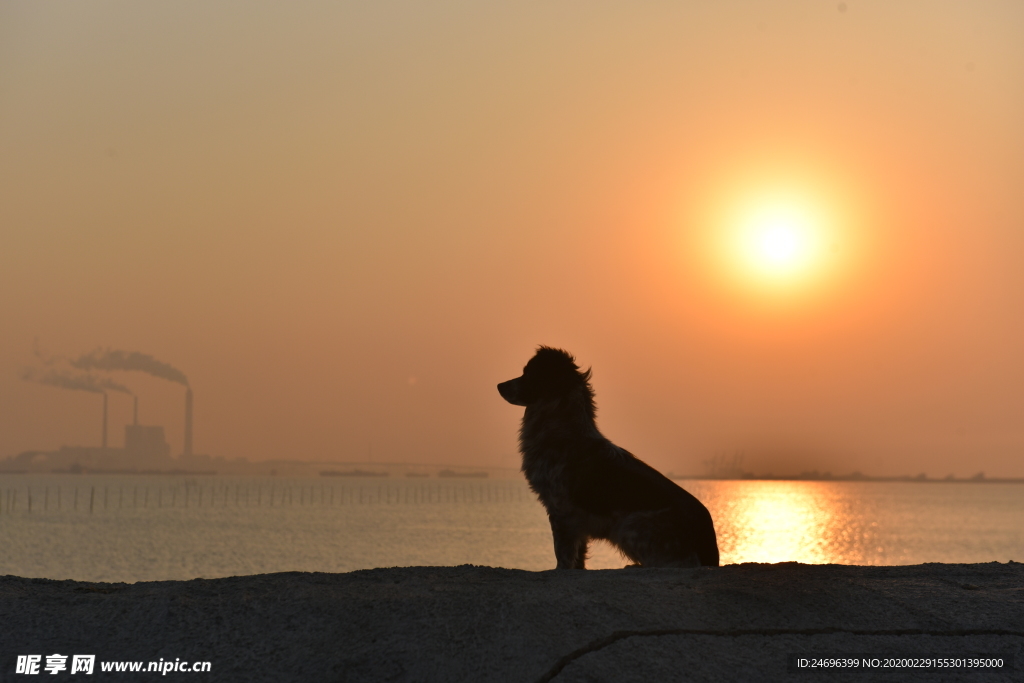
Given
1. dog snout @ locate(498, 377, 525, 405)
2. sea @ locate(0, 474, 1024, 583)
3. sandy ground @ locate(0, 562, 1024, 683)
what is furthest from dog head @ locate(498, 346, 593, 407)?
sea @ locate(0, 474, 1024, 583)

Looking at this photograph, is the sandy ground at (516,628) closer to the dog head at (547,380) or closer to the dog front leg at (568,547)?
the dog front leg at (568,547)

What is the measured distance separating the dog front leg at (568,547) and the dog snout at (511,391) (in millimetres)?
1641

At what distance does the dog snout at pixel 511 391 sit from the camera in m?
9.97

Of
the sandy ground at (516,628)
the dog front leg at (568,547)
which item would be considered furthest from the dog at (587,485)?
the sandy ground at (516,628)

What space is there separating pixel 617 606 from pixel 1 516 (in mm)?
174403

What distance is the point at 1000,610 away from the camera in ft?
20.9

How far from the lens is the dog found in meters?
Answer: 8.21

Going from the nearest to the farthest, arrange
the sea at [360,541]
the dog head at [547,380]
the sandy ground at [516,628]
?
the sandy ground at [516,628] → the dog head at [547,380] → the sea at [360,541]

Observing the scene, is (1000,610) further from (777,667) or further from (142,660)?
(142,660)

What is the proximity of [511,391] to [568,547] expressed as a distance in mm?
2005

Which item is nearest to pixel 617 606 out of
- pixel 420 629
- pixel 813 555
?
pixel 420 629

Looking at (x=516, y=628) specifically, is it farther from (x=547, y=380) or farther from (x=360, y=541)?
(x=360, y=541)

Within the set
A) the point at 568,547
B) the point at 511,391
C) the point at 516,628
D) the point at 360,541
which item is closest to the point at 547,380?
the point at 511,391

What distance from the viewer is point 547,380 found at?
9.82 meters
